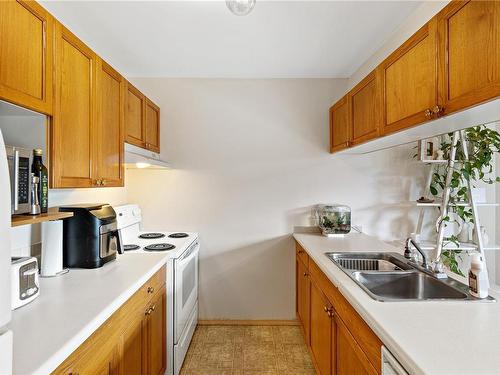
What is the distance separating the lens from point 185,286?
2.45 meters

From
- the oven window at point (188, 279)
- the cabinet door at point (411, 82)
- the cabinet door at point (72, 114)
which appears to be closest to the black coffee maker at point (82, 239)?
the cabinet door at point (72, 114)

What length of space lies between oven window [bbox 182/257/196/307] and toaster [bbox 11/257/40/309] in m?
1.21

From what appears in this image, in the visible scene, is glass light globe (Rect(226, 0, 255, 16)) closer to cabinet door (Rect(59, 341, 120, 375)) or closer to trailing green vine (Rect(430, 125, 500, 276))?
cabinet door (Rect(59, 341, 120, 375))

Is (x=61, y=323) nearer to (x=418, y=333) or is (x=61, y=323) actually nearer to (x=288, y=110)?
(x=418, y=333)

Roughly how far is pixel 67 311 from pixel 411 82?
1.97 m

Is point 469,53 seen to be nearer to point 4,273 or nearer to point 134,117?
point 4,273

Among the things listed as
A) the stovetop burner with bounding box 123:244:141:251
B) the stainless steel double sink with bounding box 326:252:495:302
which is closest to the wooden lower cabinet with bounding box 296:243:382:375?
the stainless steel double sink with bounding box 326:252:495:302

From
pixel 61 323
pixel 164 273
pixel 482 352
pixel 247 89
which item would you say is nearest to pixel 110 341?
pixel 61 323

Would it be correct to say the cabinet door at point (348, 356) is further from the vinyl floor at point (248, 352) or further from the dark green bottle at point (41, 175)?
A: the dark green bottle at point (41, 175)

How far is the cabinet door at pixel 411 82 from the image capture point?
4.75ft

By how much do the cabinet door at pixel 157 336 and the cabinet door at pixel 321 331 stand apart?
1.05m

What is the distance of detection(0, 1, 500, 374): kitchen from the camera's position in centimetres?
115

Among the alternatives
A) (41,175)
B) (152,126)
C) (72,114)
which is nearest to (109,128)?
(72,114)

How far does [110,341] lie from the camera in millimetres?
1249
